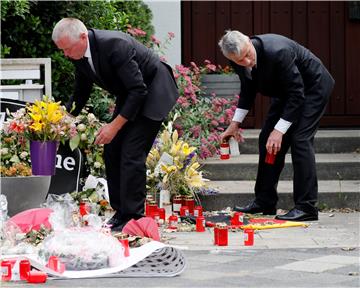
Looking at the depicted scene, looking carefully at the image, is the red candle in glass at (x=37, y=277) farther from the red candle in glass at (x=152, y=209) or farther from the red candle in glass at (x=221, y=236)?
the red candle in glass at (x=152, y=209)

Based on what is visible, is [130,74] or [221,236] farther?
[130,74]

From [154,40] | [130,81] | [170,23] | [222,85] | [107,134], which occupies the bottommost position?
[107,134]

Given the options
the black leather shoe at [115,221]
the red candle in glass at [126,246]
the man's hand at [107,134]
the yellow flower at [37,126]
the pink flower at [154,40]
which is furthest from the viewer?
the pink flower at [154,40]

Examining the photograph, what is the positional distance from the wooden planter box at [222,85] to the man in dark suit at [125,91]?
3509 mm

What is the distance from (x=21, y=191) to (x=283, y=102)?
7.41 feet

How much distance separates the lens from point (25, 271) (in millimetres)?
5059

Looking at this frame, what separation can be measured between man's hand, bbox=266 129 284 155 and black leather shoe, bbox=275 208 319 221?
53 centimetres

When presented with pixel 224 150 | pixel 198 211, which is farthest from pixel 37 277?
pixel 224 150

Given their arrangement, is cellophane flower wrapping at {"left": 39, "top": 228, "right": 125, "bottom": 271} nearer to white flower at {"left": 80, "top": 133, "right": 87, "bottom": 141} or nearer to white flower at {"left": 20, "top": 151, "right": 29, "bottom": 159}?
white flower at {"left": 20, "top": 151, "right": 29, "bottom": 159}

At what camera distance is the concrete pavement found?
500 centimetres

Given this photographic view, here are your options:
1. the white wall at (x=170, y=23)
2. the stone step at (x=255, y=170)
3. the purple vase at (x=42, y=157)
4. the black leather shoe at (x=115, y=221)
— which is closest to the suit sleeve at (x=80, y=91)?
the purple vase at (x=42, y=157)

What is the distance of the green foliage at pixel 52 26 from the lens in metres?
9.50

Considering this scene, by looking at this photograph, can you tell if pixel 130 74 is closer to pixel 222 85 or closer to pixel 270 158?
pixel 270 158

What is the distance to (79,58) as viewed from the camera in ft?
→ 21.8
